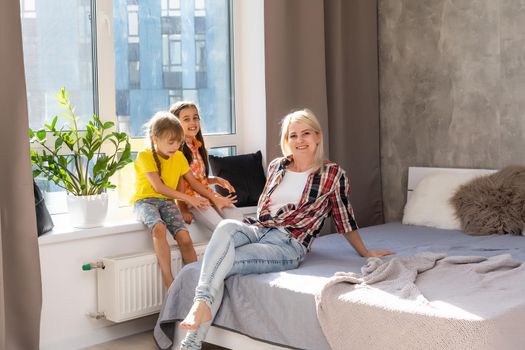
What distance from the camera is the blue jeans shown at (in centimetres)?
278

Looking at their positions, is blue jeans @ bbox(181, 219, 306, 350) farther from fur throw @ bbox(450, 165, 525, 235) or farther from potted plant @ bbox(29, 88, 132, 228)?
fur throw @ bbox(450, 165, 525, 235)

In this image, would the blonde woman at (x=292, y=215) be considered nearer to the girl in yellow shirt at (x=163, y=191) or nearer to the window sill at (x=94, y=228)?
the girl in yellow shirt at (x=163, y=191)

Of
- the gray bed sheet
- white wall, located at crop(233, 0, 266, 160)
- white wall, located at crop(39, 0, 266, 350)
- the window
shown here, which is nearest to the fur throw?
the gray bed sheet

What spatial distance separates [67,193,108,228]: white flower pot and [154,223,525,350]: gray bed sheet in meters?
0.56

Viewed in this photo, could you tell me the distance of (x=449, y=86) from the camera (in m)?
4.43

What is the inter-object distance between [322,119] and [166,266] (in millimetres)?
1453

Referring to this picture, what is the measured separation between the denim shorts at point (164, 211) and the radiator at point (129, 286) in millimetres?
137

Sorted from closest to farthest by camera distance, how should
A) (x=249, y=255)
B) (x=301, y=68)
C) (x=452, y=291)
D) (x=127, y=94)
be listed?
(x=452, y=291) → (x=249, y=255) → (x=127, y=94) → (x=301, y=68)

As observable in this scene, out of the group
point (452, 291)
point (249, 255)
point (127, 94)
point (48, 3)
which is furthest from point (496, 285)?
point (48, 3)

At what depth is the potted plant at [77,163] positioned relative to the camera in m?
3.26

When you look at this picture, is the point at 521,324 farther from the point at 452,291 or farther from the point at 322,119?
the point at 322,119

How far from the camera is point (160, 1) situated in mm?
3959

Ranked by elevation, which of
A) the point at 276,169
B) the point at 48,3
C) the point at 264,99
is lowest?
the point at 276,169

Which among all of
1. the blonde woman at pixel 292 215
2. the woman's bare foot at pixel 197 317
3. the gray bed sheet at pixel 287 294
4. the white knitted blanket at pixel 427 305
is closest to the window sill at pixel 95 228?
the gray bed sheet at pixel 287 294
